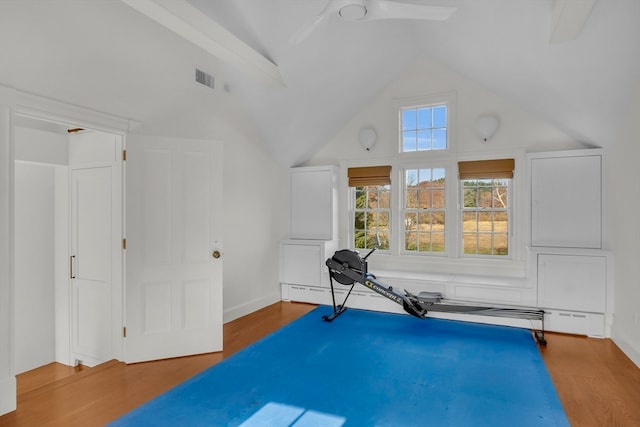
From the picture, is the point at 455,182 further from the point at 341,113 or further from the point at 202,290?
the point at 202,290

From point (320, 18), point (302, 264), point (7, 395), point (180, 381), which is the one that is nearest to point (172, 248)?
point (180, 381)

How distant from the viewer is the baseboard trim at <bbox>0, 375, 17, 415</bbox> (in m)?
2.60

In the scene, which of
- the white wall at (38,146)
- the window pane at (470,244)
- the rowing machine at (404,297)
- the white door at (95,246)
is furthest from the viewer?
the window pane at (470,244)

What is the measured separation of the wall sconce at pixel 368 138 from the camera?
594 cm

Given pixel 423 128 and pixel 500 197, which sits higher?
pixel 423 128

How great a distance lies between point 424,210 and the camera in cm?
582

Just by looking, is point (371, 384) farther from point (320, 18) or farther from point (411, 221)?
point (411, 221)

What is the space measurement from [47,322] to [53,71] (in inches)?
126

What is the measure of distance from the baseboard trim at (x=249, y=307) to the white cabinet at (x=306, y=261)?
33 centimetres

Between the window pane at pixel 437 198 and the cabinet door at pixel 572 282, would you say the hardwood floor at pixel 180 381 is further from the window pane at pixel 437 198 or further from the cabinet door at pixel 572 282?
the window pane at pixel 437 198

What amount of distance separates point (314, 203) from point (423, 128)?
83.5 inches

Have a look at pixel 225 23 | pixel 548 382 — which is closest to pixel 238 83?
pixel 225 23

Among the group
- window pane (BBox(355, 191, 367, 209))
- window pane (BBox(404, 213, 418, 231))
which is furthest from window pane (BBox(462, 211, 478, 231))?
window pane (BBox(355, 191, 367, 209))

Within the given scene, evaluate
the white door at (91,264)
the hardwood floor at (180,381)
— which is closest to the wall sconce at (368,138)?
the hardwood floor at (180,381)
